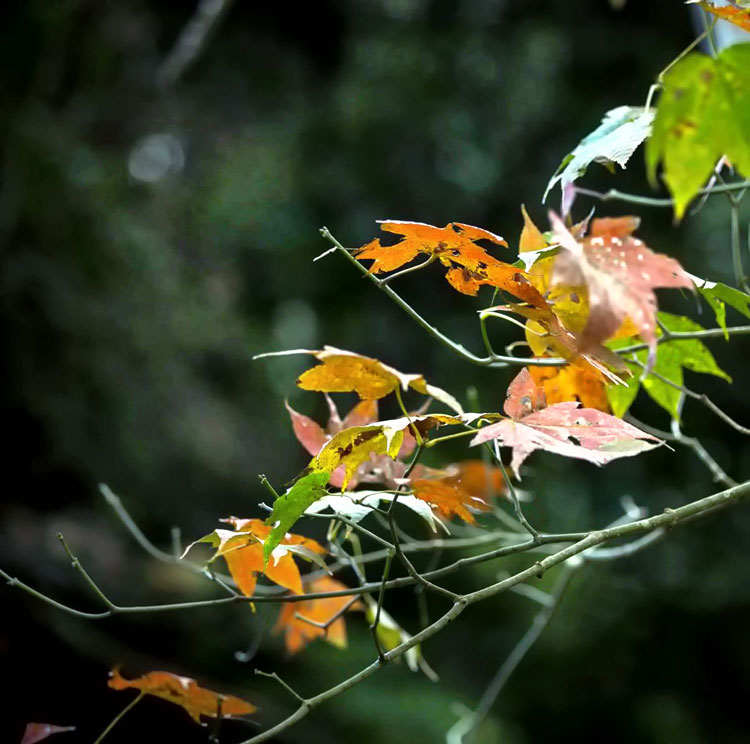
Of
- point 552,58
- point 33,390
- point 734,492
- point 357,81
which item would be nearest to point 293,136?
point 357,81

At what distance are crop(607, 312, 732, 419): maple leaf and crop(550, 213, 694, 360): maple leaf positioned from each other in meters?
0.22

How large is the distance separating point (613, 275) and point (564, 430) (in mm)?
100

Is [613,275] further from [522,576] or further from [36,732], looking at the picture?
[36,732]

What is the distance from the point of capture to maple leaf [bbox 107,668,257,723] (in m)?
0.48

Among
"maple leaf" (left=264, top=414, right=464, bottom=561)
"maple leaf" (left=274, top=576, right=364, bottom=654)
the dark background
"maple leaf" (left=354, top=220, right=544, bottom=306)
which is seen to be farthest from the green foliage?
the dark background

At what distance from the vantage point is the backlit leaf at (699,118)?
0.97 ft

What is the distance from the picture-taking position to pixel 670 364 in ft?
1.92

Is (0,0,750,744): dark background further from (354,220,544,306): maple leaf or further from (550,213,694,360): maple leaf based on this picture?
(550,213,694,360): maple leaf

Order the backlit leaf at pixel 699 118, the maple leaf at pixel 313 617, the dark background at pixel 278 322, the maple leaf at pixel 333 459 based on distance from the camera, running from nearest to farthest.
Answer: the backlit leaf at pixel 699 118
the maple leaf at pixel 333 459
the maple leaf at pixel 313 617
the dark background at pixel 278 322

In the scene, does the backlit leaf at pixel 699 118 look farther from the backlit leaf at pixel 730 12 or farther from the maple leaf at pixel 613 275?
the backlit leaf at pixel 730 12

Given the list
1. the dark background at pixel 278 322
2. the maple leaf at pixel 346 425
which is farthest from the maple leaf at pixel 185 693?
the dark background at pixel 278 322

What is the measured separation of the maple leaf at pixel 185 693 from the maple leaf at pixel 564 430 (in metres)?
0.23

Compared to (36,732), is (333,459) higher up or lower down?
higher up

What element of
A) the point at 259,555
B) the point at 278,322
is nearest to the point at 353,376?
the point at 259,555
